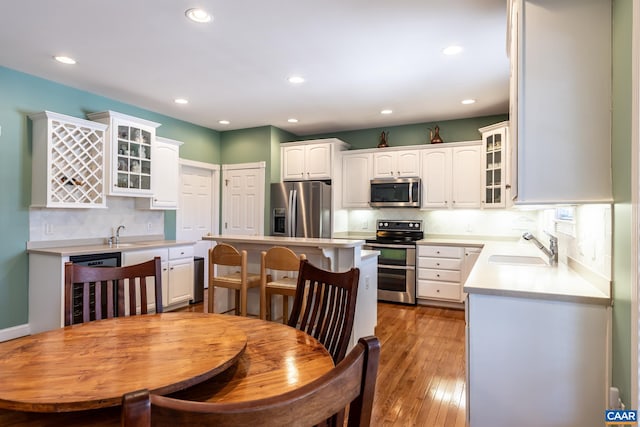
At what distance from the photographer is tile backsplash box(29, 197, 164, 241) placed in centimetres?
368

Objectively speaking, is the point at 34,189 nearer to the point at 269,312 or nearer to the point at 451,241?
the point at 269,312

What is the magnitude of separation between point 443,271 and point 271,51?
11.1 ft

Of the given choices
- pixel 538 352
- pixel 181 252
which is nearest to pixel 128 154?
pixel 181 252

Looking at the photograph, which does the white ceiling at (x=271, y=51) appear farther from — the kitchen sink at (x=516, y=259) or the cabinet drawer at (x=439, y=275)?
the cabinet drawer at (x=439, y=275)

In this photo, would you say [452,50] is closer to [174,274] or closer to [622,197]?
[622,197]

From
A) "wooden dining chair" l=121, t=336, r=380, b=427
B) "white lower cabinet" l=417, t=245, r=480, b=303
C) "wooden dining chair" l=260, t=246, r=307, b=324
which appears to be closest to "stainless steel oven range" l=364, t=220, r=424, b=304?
"white lower cabinet" l=417, t=245, r=480, b=303

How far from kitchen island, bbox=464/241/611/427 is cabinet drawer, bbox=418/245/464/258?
2748 mm

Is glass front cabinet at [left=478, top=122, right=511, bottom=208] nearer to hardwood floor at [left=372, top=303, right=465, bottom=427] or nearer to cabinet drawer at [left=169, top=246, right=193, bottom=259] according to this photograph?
hardwood floor at [left=372, top=303, right=465, bottom=427]

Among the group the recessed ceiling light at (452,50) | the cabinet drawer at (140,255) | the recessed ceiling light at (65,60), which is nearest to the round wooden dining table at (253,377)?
the recessed ceiling light at (452,50)

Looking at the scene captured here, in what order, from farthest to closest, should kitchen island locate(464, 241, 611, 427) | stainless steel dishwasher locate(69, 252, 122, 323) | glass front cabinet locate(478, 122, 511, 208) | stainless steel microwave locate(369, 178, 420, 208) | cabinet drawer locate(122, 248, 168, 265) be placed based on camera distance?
stainless steel microwave locate(369, 178, 420, 208) < glass front cabinet locate(478, 122, 511, 208) < cabinet drawer locate(122, 248, 168, 265) < stainless steel dishwasher locate(69, 252, 122, 323) < kitchen island locate(464, 241, 611, 427)

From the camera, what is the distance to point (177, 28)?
2.63m

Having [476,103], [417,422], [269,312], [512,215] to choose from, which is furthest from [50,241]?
[512,215]

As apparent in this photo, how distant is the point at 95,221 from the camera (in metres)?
4.13

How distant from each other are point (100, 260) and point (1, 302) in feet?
3.09
